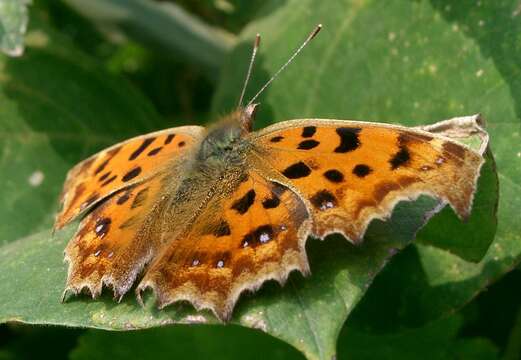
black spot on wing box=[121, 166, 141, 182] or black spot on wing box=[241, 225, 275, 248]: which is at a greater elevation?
black spot on wing box=[241, 225, 275, 248]

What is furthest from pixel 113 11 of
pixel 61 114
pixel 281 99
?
pixel 281 99

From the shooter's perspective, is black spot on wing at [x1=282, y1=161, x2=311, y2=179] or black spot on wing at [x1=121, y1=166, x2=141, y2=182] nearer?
black spot on wing at [x1=282, y1=161, x2=311, y2=179]

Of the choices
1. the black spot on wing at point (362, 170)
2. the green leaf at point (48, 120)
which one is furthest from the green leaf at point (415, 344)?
the green leaf at point (48, 120)

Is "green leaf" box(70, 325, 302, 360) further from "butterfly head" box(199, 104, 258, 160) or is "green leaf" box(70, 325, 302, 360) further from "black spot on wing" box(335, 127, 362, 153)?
"black spot on wing" box(335, 127, 362, 153)

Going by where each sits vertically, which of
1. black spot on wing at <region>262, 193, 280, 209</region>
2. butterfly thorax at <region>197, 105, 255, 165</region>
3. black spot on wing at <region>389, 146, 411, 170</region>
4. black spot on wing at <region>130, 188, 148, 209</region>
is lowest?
black spot on wing at <region>130, 188, 148, 209</region>

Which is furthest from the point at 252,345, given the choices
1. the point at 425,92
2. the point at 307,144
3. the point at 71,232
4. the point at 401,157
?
the point at 401,157

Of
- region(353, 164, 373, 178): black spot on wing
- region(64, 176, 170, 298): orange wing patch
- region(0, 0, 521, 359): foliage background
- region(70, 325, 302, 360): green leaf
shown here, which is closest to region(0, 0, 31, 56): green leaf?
region(0, 0, 521, 359): foliage background

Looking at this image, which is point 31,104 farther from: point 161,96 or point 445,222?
point 445,222
